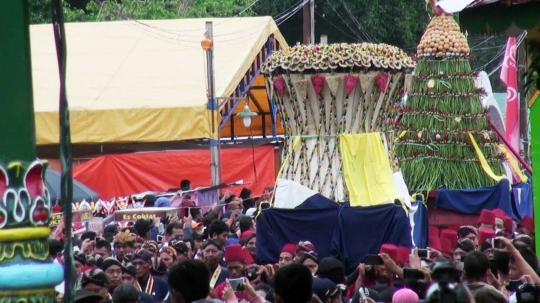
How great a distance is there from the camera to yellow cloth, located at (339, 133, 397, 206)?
14.5 meters

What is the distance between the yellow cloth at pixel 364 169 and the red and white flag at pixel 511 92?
285 inches

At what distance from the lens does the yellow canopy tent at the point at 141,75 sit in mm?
29672

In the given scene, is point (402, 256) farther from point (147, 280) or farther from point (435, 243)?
point (435, 243)

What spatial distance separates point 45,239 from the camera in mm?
3928

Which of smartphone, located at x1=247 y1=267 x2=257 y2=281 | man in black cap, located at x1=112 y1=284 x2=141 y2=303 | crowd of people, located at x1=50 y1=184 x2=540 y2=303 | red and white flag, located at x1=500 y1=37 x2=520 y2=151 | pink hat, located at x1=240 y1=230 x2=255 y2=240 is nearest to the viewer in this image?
crowd of people, located at x1=50 y1=184 x2=540 y2=303

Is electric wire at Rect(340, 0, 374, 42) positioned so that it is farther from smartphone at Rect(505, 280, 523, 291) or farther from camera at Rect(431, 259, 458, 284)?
camera at Rect(431, 259, 458, 284)

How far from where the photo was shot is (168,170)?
100 feet

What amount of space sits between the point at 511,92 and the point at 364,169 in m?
8.10

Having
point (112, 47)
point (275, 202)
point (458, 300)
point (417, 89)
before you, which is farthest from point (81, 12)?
point (458, 300)

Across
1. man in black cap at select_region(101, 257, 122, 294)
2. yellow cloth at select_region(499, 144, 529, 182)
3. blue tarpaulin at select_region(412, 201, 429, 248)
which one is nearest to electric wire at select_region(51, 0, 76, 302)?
man in black cap at select_region(101, 257, 122, 294)

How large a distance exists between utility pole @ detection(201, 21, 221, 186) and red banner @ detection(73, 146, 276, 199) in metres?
2.92

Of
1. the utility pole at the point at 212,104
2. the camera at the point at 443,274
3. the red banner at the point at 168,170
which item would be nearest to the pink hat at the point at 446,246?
the camera at the point at 443,274

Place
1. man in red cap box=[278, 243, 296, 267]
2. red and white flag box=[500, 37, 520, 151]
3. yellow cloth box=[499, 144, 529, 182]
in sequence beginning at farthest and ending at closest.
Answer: red and white flag box=[500, 37, 520, 151], yellow cloth box=[499, 144, 529, 182], man in red cap box=[278, 243, 296, 267]

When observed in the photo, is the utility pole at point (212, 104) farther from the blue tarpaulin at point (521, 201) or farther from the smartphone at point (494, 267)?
the smartphone at point (494, 267)
